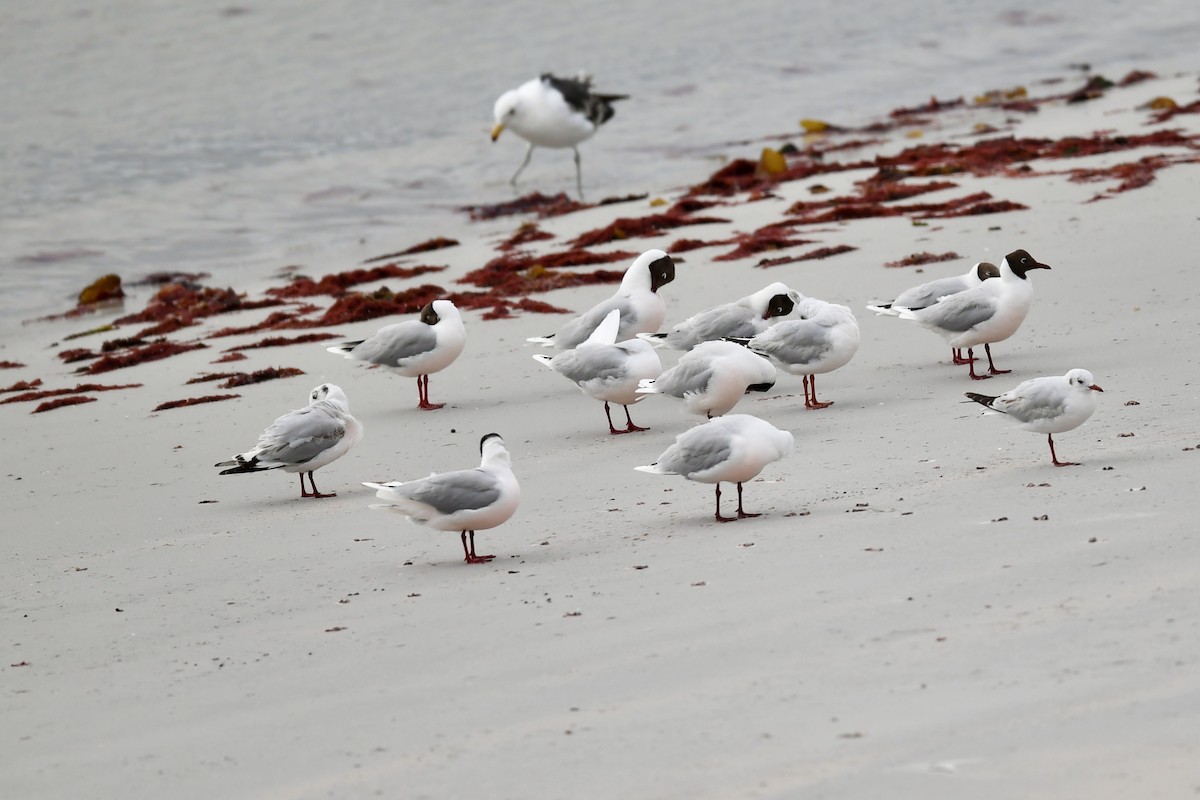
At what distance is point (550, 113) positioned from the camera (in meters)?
25.4

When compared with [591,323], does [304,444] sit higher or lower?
lower

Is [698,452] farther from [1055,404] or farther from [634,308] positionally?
[634,308]

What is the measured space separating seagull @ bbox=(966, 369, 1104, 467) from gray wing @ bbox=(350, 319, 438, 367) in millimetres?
5136

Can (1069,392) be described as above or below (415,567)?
above

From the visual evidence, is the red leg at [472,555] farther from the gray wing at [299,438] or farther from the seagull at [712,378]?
the seagull at [712,378]

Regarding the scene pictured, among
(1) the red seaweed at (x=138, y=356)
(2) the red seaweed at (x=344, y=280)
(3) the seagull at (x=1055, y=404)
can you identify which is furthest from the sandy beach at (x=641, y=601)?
(2) the red seaweed at (x=344, y=280)

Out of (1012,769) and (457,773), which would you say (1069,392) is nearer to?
(1012,769)

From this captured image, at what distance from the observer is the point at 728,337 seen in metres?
10.7

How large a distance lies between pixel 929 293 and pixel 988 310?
87 cm

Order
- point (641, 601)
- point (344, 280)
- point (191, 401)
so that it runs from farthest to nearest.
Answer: point (344, 280) → point (191, 401) → point (641, 601)

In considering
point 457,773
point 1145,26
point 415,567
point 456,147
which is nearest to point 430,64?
point 456,147

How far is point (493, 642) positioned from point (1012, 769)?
87.6 inches

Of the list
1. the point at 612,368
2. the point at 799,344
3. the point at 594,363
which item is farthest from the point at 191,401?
the point at 799,344

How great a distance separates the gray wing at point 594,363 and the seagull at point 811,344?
3.04ft
